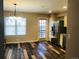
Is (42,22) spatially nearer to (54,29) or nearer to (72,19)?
(54,29)

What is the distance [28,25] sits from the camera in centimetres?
895

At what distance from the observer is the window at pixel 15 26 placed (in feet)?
27.1

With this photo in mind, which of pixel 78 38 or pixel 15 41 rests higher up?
pixel 78 38

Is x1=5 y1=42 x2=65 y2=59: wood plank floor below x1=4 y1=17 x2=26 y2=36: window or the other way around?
below

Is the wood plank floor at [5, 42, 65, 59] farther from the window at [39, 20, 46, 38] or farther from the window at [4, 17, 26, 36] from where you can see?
the window at [39, 20, 46, 38]

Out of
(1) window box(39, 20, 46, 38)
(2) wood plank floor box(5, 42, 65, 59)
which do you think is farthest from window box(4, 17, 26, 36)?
(2) wood plank floor box(5, 42, 65, 59)

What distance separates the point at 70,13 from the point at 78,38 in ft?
2.15

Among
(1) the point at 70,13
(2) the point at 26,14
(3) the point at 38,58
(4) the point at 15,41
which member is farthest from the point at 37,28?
(1) the point at 70,13

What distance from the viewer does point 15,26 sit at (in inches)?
335

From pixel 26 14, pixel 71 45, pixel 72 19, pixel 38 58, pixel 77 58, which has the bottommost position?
pixel 38 58

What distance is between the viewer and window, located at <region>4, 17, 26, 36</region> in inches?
326

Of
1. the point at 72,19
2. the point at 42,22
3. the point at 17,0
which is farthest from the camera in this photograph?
the point at 42,22

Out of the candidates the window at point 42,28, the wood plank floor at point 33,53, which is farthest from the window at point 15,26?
the wood plank floor at point 33,53

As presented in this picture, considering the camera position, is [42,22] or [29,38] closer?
[29,38]
